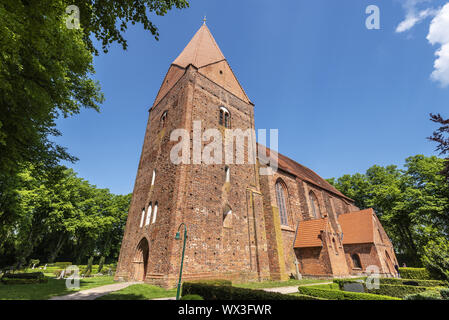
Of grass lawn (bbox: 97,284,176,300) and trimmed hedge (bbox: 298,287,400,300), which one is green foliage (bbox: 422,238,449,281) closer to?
trimmed hedge (bbox: 298,287,400,300)

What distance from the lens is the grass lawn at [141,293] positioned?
920 centimetres

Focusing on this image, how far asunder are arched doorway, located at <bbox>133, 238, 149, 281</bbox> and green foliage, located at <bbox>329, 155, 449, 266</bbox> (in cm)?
2433

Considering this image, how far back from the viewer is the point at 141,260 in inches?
582

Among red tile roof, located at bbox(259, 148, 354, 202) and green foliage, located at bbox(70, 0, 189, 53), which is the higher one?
red tile roof, located at bbox(259, 148, 354, 202)

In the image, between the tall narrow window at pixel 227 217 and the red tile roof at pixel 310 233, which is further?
the red tile roof at pixel 310 233

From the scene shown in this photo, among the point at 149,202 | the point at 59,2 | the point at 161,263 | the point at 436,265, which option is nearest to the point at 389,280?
the point at 436,265

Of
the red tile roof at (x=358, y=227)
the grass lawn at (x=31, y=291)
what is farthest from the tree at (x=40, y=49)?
the red tile roof at (x=358, y=227)

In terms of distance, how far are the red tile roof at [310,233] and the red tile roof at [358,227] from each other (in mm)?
6072

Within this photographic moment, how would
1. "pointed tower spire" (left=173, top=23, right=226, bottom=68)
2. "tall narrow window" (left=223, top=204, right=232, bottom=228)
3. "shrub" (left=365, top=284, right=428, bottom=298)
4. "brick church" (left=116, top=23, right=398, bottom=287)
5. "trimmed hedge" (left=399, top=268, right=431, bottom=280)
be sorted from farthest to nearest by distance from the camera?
"pointed tower spire" (left=173, top=23, right=226, bottom=68), "trimmed hedge" (left=399, top=268, right=431, bottom=280), "tall narrow window" (left=223, top=204, right=232, bottom=228), "brick church" (left=116, top=23, right=398, bottom=287), "shrub" (left=365, top=284, right=428, bottom=298)

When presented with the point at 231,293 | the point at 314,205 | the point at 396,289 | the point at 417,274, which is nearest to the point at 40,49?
the point at 231,293

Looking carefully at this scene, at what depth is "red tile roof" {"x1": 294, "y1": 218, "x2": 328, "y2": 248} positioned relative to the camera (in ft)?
59.0

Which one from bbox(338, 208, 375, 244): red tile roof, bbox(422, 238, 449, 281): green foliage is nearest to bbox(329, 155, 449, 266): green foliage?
bbox(338, 208, 375, 244): red tile roof

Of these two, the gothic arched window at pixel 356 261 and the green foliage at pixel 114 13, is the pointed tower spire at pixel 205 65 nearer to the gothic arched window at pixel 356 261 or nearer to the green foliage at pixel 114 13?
the green foliage at pixel 114 13

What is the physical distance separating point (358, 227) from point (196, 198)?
19.3 m
